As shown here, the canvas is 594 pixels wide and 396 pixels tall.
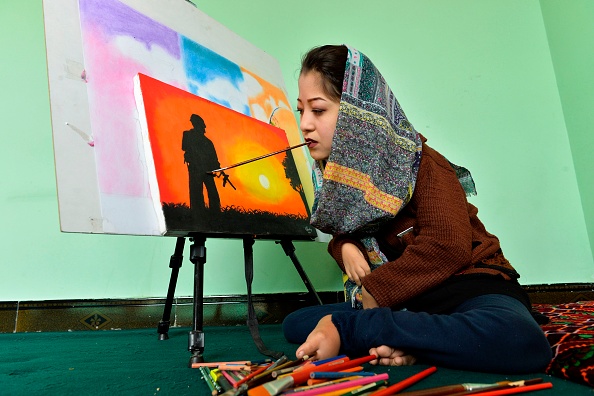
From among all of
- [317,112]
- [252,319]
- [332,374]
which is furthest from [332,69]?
[332,374]

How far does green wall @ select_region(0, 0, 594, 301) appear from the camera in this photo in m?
1.71

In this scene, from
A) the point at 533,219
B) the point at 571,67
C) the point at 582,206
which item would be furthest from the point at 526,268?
the point at 571,67

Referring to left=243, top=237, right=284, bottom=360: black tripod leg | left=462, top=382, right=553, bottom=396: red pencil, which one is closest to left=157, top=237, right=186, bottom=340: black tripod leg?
left=243, top=237, right=284, bottom=360: black tripod leg

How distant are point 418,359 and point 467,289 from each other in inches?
6.9

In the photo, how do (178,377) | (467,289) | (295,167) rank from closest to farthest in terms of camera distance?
1. (178,377)
2. (467,289)
3. (295,167)

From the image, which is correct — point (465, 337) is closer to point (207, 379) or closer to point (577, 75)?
point (207, 379)

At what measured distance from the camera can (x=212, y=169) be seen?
1.16 meters

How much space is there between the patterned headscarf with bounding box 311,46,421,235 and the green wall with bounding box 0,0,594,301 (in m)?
0.81

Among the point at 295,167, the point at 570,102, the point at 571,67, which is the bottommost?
the point at 295,167

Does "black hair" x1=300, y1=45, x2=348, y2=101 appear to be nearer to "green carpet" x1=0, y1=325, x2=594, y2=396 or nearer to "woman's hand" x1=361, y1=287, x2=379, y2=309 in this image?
"woman's hand" x1=361, y1=287, x2=379, y2=309

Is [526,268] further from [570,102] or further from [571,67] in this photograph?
[571,67]

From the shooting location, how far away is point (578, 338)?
2.77 ft

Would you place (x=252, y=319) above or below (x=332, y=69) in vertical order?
below

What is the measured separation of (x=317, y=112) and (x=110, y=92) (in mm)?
474
